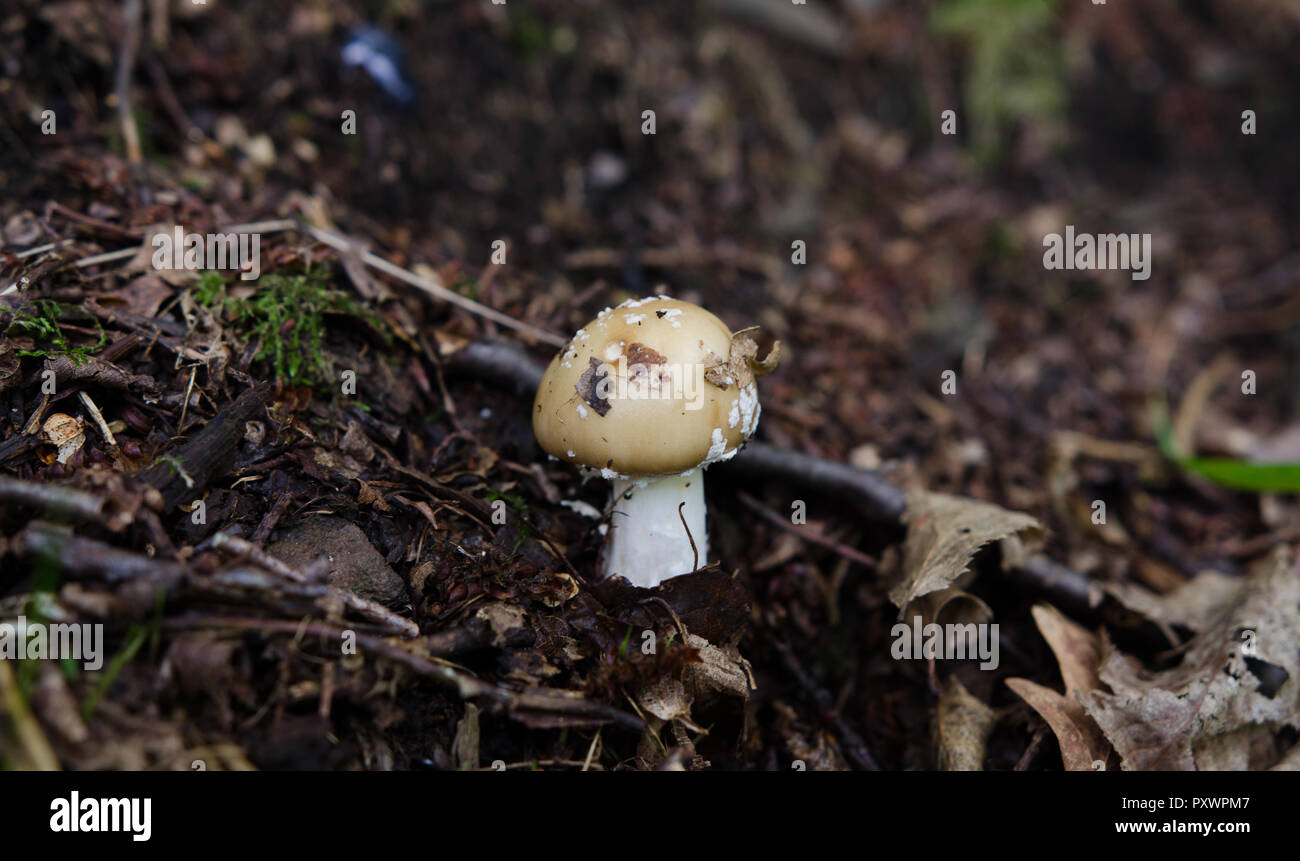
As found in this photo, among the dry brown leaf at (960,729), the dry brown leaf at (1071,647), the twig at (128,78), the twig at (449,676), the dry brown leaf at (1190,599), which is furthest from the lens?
the twig at (128,78)

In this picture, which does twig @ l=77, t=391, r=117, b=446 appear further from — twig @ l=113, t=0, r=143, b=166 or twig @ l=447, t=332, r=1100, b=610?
twig @ l=113, t=0, r=143, b=166

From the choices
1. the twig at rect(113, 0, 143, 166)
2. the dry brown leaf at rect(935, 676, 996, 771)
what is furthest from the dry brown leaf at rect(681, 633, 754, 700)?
the twig at rect(113, 0, 143, 166)

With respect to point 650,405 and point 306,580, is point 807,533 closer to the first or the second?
point 650,405

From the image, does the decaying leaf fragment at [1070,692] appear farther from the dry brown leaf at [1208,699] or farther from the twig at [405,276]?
the twig at [405,276]

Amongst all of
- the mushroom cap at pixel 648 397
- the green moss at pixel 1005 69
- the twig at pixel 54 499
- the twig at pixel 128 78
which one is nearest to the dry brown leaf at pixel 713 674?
the mushroom cap at pixel 648 397

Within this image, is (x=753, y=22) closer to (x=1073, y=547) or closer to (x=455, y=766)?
(x=1073, y=547)
